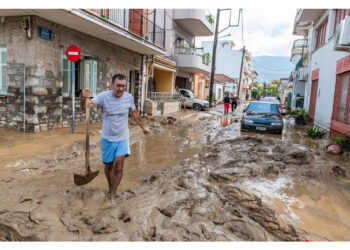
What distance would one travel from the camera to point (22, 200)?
353 centimetres

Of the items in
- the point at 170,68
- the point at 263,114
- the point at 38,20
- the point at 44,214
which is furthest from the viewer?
the point at 170,68

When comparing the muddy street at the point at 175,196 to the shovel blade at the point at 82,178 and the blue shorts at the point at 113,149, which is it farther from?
the blue shorts at the point at 113,149

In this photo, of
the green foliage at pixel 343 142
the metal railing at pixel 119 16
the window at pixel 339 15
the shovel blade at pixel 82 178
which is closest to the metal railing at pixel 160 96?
the metal railing at pixel 119 16

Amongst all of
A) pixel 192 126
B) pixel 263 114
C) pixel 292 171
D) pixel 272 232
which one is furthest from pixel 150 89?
pixel 272 232

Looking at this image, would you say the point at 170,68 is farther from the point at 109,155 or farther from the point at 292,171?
the point at 109,155

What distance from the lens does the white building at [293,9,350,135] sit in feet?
30.1

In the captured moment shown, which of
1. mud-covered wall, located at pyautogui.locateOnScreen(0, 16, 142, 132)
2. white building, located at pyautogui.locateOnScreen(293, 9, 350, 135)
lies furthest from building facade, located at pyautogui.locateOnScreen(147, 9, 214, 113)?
mud-covered wall, located at pyautogui.locateOnScreen(0, 16, 142, 132)

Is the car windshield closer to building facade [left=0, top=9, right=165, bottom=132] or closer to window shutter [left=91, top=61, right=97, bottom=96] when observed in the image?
building facade [left=0, top=9, right=165, bottom=132]

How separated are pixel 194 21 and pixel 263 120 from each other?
11.8m

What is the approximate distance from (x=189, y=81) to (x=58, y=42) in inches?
687

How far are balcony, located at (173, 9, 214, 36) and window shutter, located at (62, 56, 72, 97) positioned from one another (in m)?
12.5

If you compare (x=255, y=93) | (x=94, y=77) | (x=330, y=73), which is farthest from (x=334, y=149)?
(x=255, y=93)

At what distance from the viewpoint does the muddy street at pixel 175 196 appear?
114 inches

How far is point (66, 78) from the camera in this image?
29.0 feet
